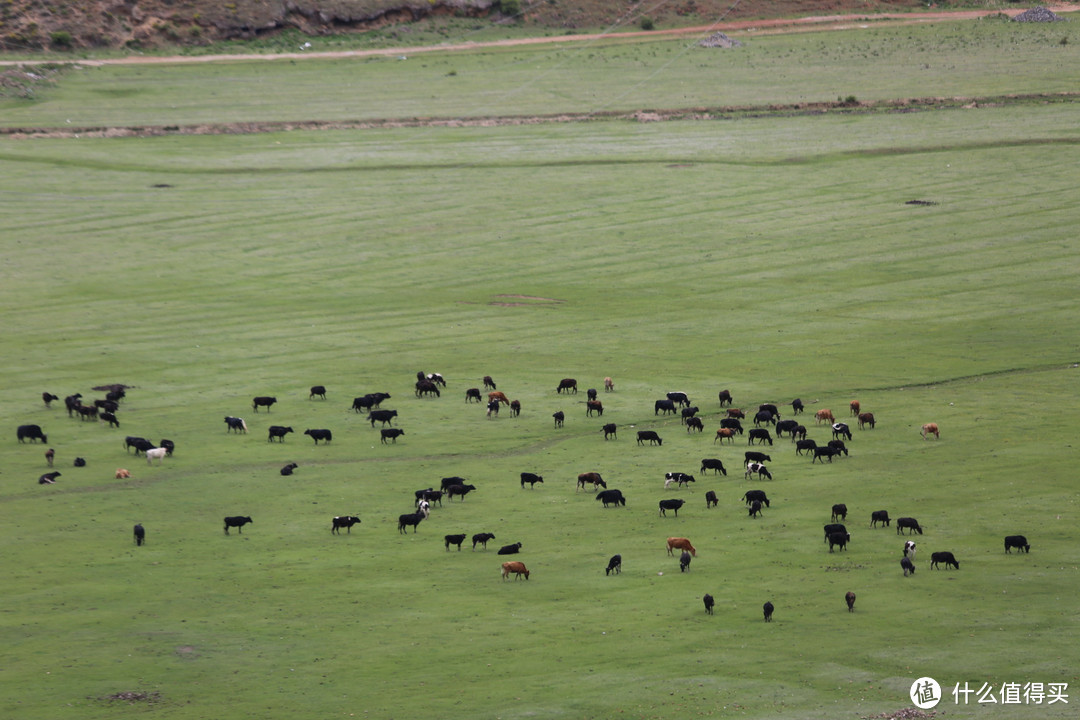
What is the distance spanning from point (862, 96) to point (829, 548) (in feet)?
295

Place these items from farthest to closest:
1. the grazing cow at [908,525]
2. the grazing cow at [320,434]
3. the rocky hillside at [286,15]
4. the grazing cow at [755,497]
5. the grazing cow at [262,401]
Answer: the rocky hillside at [286,15]
the grazing cow at [262,401]
the grazing cow at [320,434]
the grazing cow at [755,497]
the grazing cow at [908,525]

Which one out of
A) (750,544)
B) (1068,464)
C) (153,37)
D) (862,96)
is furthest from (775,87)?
(750,544)

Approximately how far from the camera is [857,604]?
108ft

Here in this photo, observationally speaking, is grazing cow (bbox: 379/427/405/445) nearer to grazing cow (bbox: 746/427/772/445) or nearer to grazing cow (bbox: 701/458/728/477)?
grazing cow (bbox: 701/458/728/477)

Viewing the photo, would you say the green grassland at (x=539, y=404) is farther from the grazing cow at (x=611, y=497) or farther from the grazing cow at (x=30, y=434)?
the grazing cow at (x=30, y=434)

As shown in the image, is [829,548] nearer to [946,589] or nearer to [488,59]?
[946,589]

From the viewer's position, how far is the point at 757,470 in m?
43.8

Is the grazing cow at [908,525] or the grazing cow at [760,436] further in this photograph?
the grazing cow at [760,436]

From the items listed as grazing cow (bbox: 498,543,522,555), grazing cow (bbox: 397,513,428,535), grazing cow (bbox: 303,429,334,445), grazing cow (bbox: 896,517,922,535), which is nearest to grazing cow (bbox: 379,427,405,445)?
grazing cow (bbox: 303,429,334,445)

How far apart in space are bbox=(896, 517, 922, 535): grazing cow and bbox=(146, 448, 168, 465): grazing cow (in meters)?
25.7

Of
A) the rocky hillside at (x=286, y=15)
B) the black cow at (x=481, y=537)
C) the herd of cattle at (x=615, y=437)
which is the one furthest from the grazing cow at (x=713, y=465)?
the rocky hillside at (x=286, y=15)

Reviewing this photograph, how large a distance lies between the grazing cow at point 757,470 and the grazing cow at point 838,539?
22.2 feet

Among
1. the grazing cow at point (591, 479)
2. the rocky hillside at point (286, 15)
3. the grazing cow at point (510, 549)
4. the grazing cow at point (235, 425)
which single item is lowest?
the grazing cow at point (510, 549)

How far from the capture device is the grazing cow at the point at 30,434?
160 feet
